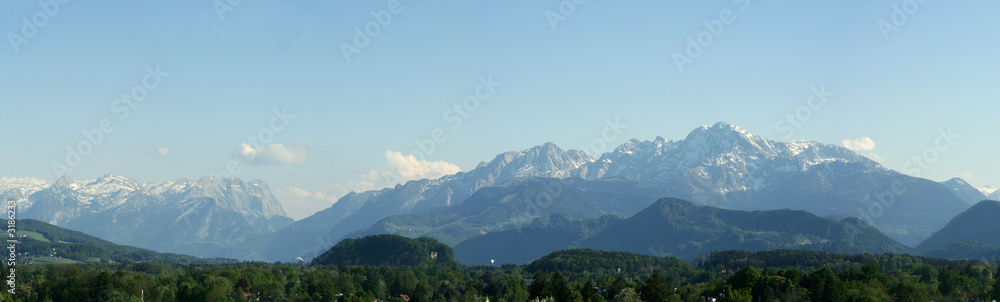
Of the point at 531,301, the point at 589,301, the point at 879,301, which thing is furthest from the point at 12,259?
the point at 879,301

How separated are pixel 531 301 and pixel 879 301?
7745 centimetres

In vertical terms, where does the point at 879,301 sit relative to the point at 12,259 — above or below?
below

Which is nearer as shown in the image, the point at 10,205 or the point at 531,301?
the point at 10,205

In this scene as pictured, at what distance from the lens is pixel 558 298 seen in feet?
650

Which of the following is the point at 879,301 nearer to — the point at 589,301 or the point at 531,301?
the point at 589,301

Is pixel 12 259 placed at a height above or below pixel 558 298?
above

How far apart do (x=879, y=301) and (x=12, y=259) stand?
187 m

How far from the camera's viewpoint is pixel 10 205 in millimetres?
171875

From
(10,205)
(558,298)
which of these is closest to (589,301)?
(558,298)

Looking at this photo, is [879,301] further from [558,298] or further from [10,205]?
[10,205]

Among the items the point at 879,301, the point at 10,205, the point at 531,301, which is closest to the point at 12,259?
the point at 10,205

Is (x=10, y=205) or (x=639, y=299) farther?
(x=639, y=299)

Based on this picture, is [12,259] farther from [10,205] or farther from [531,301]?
[531,301]

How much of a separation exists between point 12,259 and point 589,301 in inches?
4848
